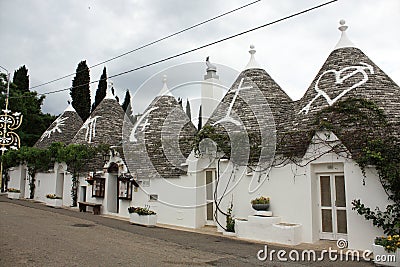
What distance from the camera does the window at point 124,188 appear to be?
51.4ft

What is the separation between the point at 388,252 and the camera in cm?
778

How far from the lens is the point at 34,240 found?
29.7 ft

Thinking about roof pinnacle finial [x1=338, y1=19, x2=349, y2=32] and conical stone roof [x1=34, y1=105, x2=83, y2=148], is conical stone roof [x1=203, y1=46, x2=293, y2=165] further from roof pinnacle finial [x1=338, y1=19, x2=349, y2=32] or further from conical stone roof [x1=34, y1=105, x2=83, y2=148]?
conical stone roof [x1=34, y1=105, x2=83, y2=148]

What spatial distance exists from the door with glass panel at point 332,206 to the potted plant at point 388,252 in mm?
2189

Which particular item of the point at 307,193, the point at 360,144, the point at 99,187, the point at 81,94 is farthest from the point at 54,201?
the point at 360,144

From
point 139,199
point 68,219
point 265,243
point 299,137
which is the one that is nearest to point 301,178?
point 299,137

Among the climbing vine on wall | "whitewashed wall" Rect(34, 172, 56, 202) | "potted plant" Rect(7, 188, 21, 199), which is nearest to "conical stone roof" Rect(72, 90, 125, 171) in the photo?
"whitewashed wall" Rect(34, 172, 56, 202)

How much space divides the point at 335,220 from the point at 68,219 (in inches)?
380

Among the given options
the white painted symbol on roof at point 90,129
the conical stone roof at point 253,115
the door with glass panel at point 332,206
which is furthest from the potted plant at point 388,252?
the white painted symbol on roof at point 90,129

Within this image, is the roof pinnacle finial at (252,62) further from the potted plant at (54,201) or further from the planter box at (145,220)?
the potted plant at (54,201)

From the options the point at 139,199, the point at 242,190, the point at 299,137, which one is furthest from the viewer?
the point at 139,199

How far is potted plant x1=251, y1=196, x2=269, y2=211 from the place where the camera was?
11016mm

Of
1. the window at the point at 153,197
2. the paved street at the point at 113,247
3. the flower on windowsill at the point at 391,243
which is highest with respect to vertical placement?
the window at the point at 153,197

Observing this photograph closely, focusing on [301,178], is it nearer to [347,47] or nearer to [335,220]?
[335,220]
